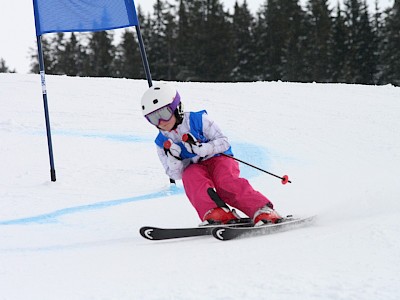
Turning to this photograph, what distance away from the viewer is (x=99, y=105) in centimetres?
1004

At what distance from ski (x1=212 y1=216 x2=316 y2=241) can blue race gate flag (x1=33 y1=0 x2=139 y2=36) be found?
3.36 m

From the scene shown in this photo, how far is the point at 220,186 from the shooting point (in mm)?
4082

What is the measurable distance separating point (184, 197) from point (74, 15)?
2210 mm

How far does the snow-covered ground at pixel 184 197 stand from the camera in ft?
→ 7.96

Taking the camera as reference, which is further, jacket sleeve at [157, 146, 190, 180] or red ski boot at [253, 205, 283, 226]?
jacket sleeve at [157, 146, 190, 180]

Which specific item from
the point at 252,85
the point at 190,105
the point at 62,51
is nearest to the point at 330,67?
the point at 62,51

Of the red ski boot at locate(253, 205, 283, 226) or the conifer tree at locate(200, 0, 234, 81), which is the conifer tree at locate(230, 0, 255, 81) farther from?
the red ski boot at locate(253, 205, 283, 226)

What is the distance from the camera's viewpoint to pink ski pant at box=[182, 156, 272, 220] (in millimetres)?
3939

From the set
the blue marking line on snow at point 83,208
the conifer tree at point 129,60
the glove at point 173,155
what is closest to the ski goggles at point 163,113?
the glove at point 173,155

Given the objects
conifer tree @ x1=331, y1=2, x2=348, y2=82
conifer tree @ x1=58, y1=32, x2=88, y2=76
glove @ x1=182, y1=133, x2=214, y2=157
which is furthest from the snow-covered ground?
conifer tree @ x1=58, y1=32, x2=88, y2=76

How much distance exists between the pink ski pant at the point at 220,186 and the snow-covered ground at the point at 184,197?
0.38 meters

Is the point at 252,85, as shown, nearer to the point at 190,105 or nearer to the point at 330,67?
the point at 190,105

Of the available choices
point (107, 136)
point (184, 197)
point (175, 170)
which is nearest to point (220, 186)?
point (175, 170)

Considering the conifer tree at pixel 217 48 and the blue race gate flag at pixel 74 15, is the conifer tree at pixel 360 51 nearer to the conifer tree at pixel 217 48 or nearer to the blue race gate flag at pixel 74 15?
the conifer tree at pixel 217 48
